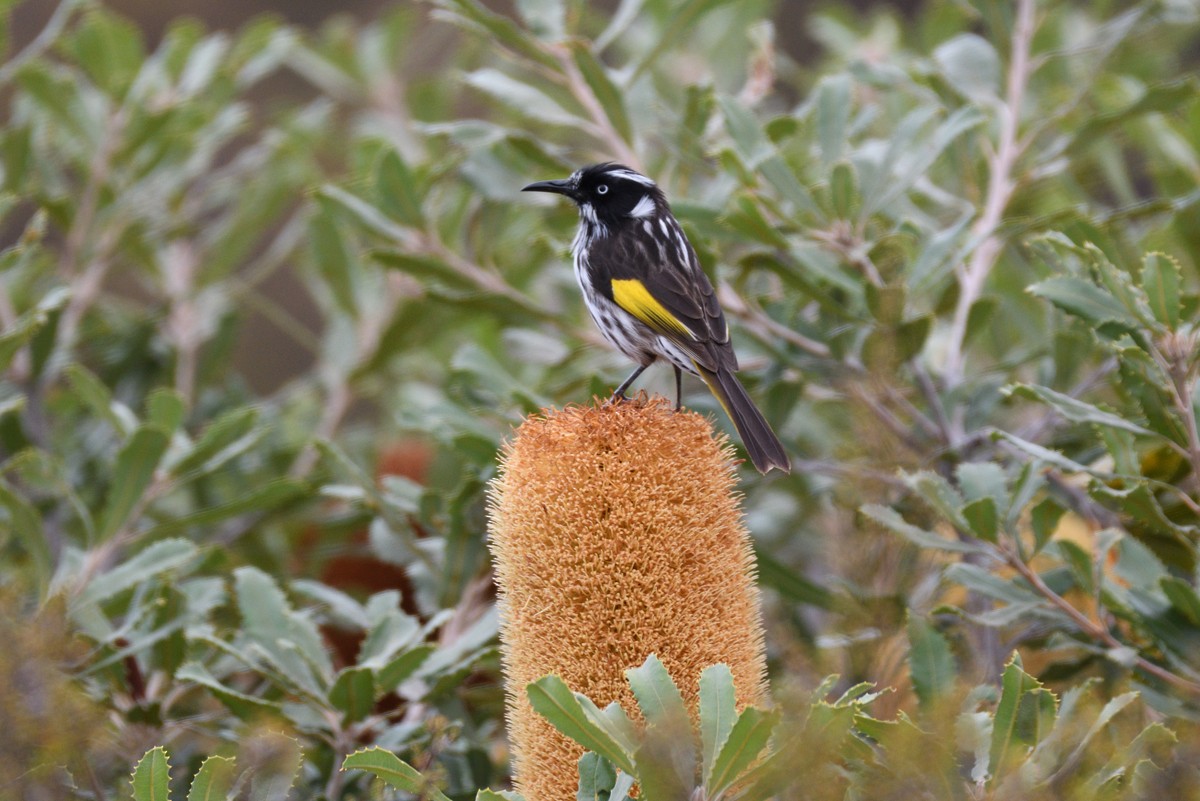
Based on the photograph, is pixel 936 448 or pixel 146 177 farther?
pixel 146 177

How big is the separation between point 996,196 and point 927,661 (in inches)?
60.7

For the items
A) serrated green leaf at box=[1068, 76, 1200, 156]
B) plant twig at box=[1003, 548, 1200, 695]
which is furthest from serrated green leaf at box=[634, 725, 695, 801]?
serrated green leaf at box=[1068, 76, 1200, 156]

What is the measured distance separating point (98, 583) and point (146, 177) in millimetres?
1837

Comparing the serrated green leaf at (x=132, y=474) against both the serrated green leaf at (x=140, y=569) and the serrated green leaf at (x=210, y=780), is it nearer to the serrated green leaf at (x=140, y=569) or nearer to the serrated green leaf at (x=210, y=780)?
the serrated green leaf at (x=140, y=569)

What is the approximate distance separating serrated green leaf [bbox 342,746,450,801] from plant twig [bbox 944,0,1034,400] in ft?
5.58

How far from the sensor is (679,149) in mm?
3727

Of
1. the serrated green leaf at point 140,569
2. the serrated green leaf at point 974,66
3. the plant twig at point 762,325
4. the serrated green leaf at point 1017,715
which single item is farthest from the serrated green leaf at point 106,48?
the serrated green leaf at point 1017,715

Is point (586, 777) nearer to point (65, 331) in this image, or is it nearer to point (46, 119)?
point (65, 331)

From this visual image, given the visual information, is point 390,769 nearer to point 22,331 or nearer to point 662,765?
point 662,765

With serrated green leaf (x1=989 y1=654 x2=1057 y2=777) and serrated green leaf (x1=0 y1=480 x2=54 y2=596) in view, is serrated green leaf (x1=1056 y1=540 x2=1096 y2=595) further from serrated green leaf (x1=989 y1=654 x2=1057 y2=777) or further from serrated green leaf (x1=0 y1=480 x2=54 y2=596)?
serrated green leaf (x1=0 y1=480 x2=54 y2=596)

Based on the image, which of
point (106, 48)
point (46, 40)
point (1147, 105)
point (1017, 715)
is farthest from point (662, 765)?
point (106, 48)

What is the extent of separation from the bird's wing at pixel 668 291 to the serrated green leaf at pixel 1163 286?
88 cm

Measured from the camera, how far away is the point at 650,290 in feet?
9.99

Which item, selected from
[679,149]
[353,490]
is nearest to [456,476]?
[353,490]
